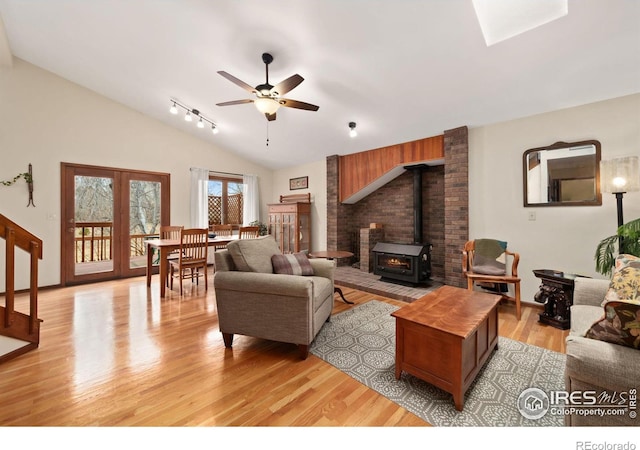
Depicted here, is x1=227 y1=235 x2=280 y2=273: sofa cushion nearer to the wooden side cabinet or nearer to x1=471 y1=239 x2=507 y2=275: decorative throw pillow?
x1=471 y1=239 x2=507 y2=275: decorative throw pillow

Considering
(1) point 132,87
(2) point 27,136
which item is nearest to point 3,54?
(2) point 27,136

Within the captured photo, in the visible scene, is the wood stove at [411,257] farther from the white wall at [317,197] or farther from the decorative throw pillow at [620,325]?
the decorative throw pillow at [620,325]

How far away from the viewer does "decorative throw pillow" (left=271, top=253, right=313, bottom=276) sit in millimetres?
2479

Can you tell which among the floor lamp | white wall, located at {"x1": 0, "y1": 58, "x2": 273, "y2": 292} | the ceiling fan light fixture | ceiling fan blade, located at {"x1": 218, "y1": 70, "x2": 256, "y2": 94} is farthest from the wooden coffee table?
white wall, located at {"x1": 0, "y1": 58, "x2": 273, "y2": 292}

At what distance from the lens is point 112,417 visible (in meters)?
1.44

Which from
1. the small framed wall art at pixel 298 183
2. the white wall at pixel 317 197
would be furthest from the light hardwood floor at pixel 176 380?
the small framed wall art at pixel 298 183

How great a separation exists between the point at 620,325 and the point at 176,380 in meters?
2.37

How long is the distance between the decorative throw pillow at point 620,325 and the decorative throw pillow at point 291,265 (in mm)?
1983

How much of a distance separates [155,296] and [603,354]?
427cm

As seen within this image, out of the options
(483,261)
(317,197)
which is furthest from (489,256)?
(317,197)

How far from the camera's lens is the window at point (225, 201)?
589 cm

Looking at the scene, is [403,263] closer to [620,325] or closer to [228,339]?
[228,339]

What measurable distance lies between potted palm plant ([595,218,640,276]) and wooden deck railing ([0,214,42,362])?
487 centimetres

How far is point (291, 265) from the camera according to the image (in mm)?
2539
